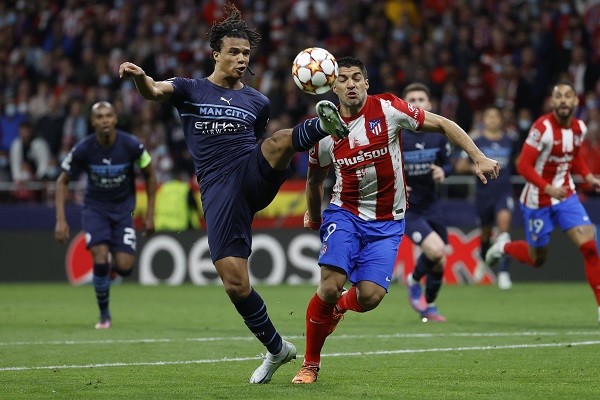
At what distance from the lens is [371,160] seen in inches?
313

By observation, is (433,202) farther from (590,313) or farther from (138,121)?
(138,121)

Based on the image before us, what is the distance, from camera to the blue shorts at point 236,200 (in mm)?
7352

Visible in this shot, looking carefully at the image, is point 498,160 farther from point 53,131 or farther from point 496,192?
point 53,131

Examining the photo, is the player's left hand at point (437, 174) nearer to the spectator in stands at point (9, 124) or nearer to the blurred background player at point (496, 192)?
the blurred background player at point (496, 192)

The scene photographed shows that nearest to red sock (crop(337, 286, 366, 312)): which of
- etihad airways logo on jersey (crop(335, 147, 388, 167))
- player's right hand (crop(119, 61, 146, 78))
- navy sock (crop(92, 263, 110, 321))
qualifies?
etihad airways logo on jersey (crop(335, 147, 388, 167))

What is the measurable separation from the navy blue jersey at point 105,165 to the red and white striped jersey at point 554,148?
442 cm

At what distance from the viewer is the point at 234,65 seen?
7816mm

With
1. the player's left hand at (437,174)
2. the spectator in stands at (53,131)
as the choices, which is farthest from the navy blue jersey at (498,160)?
the spectator in stands at (53,131)

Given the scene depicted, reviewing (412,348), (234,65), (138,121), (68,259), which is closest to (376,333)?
(412,348)

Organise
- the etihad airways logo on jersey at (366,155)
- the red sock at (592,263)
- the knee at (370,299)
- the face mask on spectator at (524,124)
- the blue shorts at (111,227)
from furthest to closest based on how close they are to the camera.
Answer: the face mask on spectator at (524,124)
the blue shorts at (111,227)
the red sock at (592,263)
the etihad airways logo on jersey at (366,155)
the knee at (370,299)

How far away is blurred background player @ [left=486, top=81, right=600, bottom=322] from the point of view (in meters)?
11.4

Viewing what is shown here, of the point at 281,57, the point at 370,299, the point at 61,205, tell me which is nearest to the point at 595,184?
the point at 370,299

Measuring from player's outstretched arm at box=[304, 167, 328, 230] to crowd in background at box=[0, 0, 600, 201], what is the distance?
428 inches

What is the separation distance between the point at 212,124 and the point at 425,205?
5.13m
